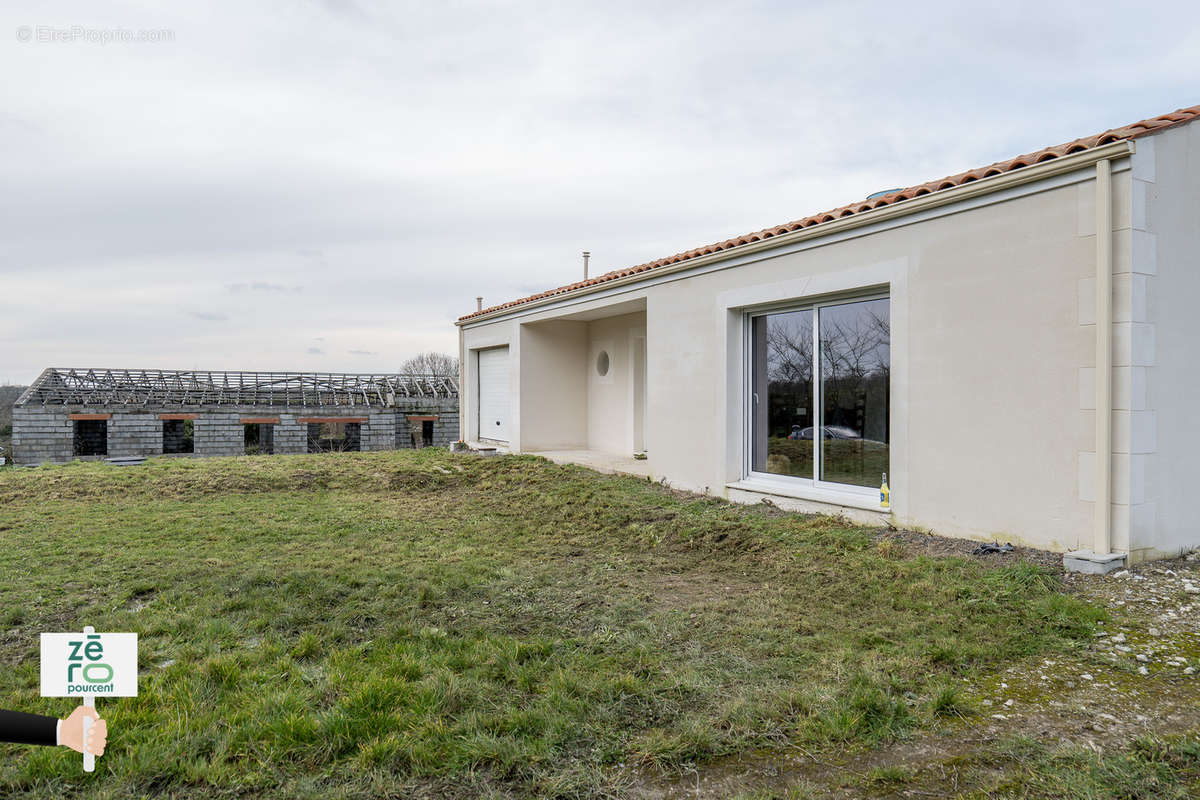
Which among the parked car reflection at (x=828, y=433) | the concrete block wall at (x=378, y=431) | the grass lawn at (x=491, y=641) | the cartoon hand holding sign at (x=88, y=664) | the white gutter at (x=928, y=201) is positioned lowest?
the concrete block wall at (x=378, y=431)

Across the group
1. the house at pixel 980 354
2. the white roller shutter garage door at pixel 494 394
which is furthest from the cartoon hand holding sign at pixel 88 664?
the white roller shutter garage door at pixel 494 394

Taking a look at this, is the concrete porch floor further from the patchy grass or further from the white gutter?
the patchy grass

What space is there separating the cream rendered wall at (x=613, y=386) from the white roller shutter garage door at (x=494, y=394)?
1842 millimetres

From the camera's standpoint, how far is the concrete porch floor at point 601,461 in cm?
1047

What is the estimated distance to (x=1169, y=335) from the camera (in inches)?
196

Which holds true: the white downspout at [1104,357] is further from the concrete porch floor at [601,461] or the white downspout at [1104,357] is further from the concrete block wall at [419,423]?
the concrete block wall at [419,423]

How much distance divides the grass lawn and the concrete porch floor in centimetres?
262

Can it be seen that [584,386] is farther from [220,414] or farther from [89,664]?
[220,414]

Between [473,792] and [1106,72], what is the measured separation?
9.88 m

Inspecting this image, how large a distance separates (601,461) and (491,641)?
313 inches

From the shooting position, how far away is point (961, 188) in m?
5.66

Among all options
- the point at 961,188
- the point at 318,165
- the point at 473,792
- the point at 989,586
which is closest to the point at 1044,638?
the point at 989,586

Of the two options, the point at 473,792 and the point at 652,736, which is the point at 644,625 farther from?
the point at 473,792

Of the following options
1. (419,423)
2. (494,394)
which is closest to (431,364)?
(419,423)
